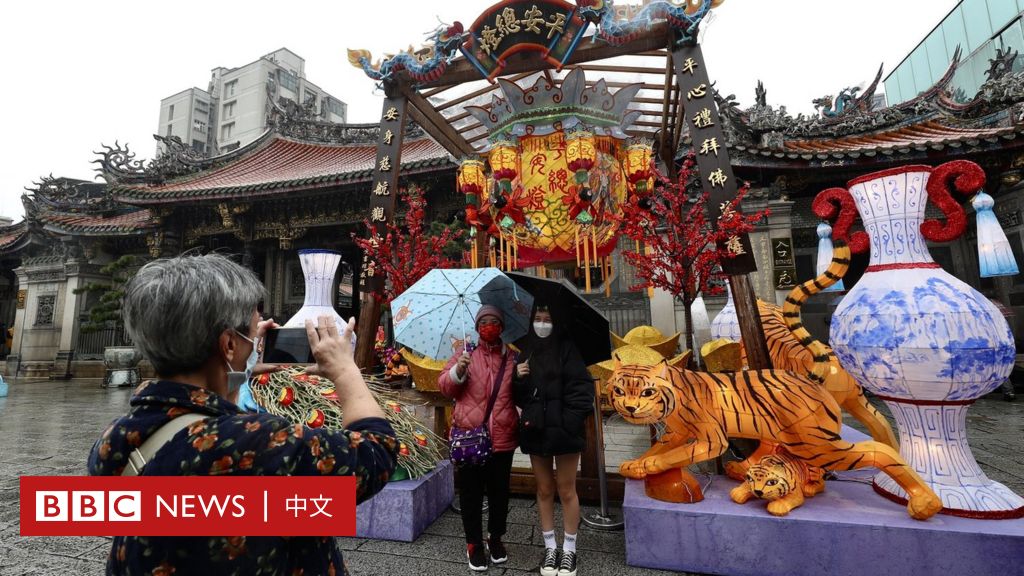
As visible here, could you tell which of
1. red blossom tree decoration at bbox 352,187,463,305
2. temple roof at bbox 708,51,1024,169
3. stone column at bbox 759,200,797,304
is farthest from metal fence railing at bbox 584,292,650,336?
red blossom tree decoration at bbox 352,187,463,305

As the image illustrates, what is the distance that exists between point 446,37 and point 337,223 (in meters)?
7.86

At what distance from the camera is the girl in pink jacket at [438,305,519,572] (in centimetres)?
248

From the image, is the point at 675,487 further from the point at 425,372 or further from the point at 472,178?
the point at 472,178

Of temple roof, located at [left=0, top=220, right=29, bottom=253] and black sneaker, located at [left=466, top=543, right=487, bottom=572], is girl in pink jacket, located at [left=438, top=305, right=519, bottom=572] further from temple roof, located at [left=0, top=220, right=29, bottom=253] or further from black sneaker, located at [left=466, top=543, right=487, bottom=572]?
temple roof, located at [left=0, top=220, right=29, bottom=253]

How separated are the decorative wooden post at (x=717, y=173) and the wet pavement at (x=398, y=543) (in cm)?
168

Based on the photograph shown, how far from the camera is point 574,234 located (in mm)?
4344

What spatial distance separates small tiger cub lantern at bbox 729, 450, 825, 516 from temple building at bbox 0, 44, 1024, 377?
88.5 inches

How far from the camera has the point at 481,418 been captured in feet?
8.07

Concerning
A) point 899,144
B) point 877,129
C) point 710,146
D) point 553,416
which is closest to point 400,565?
point 553,416

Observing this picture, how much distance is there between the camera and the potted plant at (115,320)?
11.4 metres

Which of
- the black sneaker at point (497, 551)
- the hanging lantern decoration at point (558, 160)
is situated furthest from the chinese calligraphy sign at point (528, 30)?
the black sneaker at point (497, 551)

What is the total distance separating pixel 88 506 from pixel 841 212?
12.3 ft

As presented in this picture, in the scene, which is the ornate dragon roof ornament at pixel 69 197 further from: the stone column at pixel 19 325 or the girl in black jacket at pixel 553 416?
the girl in black jacket at pixel 553 416

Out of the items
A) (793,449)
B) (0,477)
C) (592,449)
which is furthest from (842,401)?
(0,477)
